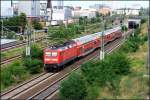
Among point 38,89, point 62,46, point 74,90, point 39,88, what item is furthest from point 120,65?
point 62,46

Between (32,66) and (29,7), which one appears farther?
(29,7)

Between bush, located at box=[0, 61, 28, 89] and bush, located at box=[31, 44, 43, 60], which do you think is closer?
bush, located at box=[0, 61, 28, 89]

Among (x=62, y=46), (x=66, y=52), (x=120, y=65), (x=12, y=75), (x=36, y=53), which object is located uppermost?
(x=62, y=46)

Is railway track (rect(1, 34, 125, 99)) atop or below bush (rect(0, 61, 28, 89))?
below

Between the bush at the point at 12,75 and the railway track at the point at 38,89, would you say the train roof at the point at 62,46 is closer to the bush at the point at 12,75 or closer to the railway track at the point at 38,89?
the railway track at the point at 38,89

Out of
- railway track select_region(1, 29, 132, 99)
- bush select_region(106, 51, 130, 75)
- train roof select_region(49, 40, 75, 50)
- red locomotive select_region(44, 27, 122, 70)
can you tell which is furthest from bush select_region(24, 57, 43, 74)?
bush select_region(106, 51, 130, 75)

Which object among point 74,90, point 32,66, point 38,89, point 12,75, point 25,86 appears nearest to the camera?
point 74,90

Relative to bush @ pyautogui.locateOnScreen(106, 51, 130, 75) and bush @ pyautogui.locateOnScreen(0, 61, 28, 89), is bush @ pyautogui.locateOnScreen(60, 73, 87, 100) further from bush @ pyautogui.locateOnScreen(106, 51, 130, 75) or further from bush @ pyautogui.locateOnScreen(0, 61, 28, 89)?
bush @ pyautogui.locateOnScreen(0, 61, 28, 89)

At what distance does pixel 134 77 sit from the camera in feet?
88.6

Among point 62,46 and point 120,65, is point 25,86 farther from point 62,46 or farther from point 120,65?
point 62,46

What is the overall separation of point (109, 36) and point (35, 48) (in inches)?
1124

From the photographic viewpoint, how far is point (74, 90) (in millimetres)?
24141

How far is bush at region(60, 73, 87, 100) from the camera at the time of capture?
2416cm

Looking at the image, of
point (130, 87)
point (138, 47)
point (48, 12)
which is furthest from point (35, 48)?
point (48, 12)
